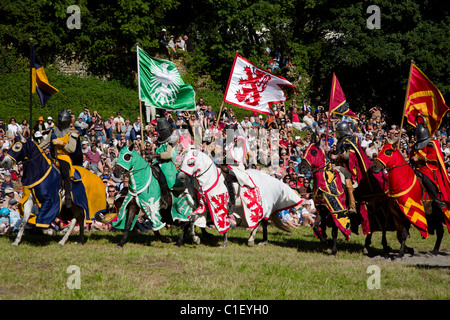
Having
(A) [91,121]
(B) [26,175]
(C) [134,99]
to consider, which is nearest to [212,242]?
(B) [26,175]

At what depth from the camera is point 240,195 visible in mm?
12977

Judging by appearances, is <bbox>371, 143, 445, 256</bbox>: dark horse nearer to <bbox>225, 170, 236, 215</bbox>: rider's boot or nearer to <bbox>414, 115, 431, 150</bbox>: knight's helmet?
<bbox>414, 115, 431, 150</bbox>: knight's helmet

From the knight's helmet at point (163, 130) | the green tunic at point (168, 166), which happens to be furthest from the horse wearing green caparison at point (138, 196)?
the knight's helmet at point (163, 130)

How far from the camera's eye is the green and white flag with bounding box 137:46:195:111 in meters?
14.1

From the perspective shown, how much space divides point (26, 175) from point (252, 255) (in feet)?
16.2

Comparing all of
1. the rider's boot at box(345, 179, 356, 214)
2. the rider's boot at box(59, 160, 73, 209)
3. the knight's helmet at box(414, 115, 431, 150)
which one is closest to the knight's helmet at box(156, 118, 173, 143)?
the rider's boot at box(59, 160, 73, 209)

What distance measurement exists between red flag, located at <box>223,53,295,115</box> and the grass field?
3.74 m

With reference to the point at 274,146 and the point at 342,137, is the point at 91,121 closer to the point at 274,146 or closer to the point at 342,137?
the point at 274,146

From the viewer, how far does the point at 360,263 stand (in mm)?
11477

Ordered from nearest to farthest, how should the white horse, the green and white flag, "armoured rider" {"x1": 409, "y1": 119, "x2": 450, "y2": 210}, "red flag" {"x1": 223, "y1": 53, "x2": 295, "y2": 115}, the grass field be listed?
the grass field
the white horse
"armoured rider" {"x1": 409, "y1": 119, "x2": 450, "y2": 210}
the green and white flag
"red flag" {"x1": 223, "y1": 53, "x2": 295, "y2": 115}

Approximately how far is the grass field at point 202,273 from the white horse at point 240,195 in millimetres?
706

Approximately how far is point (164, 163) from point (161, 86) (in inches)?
92.5

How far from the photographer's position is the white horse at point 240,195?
12.1 metres

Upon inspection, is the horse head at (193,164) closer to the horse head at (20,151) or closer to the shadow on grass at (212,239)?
the shadow on grass at (212,239)
